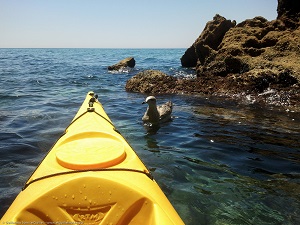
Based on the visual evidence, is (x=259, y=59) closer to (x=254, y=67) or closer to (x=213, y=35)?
(x=254, y=67)

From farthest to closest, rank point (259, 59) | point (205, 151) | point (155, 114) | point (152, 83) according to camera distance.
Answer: point (152, 83), point (259, 59), point (155, 114), point (205, 151)

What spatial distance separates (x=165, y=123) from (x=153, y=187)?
5334mm

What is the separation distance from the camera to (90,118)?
484cm

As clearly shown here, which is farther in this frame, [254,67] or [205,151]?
[254,67]

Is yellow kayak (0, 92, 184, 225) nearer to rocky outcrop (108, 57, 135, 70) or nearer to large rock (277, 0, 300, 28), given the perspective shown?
large rock (277, 0, 300, 28)

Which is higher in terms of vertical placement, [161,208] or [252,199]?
[161,208]

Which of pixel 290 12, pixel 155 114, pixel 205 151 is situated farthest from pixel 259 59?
pixel 205 151

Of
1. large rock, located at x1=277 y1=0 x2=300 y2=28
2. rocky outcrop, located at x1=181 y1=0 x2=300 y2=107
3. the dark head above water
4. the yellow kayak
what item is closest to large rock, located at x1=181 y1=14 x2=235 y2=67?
rocky outcrop, located at x1=181 y1=0 x2=300 y2=107

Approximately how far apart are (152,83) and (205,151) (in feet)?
24.7

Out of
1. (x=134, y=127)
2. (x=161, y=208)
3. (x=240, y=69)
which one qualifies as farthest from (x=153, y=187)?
(x=240, y=69)

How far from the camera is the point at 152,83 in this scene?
42.5 ft

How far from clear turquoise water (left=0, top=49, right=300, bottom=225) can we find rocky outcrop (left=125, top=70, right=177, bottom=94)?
5.29 feet

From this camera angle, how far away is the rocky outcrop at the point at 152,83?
494 inches

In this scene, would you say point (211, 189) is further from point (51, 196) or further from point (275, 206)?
point (51, 196)
